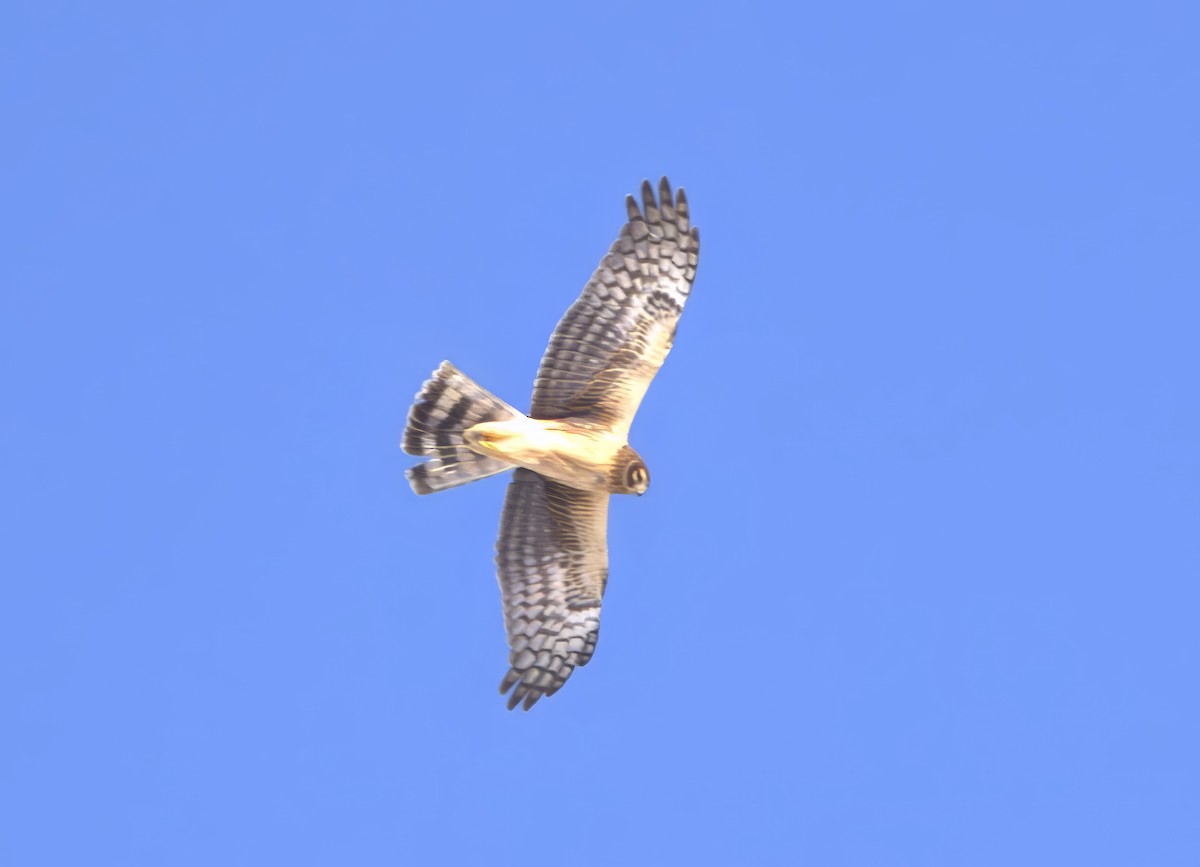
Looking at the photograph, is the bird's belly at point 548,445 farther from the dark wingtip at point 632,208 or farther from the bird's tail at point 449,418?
the dark wingtip at point 632,208

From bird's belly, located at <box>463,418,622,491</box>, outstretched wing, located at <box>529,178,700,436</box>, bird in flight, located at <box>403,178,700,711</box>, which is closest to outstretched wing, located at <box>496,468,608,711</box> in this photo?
bird in flight, located at <box>403,178,700,711</box>

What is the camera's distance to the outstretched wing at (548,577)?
59.7 ft

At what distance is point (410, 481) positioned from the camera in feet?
58.1

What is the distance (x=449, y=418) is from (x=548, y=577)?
1.87 meters

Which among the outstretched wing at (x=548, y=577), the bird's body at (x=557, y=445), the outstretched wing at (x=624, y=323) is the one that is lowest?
the outstretched wing at (x=548, y=577)

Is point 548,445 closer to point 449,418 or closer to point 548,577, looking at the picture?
point 449,418

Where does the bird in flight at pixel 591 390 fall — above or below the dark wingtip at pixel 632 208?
below

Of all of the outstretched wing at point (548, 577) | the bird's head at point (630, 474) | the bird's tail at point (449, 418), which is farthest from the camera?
the outstretched wing at point (548, 577)

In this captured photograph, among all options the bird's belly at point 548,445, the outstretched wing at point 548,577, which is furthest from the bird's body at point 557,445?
the outstretched wing at point 548,577

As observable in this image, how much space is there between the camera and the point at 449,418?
17.5m

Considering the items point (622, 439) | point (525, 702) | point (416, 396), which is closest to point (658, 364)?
point (622, 439)

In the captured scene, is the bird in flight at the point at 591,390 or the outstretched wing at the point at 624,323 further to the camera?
the outstretched wing at the point at 624,323

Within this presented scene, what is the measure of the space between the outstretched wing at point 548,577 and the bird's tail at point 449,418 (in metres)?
0.75

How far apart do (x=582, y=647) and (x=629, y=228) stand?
Result: 3.82m
